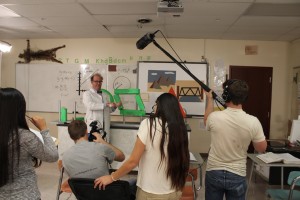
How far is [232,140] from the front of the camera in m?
1.57

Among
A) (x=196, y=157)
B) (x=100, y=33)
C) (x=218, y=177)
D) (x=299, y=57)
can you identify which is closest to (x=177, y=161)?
(x=218, y=177)

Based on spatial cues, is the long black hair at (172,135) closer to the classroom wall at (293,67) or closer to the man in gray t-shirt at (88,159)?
the man in gray t-shirt at (88,159)

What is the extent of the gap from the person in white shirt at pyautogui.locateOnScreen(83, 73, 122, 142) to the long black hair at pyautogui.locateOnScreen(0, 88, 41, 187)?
258cm

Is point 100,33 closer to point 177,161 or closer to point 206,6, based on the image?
point 206,6

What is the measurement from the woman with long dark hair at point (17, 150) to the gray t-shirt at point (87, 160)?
0.41 m

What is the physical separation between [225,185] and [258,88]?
3.93m

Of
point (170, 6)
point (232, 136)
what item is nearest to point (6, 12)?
→ point (170, 6)

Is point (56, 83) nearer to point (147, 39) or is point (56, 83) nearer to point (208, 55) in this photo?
point (208, 55)

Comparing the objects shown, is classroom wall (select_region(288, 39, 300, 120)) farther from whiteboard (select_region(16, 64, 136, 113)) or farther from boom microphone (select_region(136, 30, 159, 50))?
boom microphone (select_region(136, 30, 159, 50))

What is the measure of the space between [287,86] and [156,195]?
179 inches

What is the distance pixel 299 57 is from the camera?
182 inches

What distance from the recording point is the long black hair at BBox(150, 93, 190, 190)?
1.37 metres

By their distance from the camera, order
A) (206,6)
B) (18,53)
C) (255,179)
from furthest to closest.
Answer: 1. (18,53)
2. (255,179)
3. (206,6)

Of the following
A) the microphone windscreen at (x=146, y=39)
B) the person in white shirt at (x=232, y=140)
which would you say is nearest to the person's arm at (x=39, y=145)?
the person in white shirt at (x=232, y=140)
